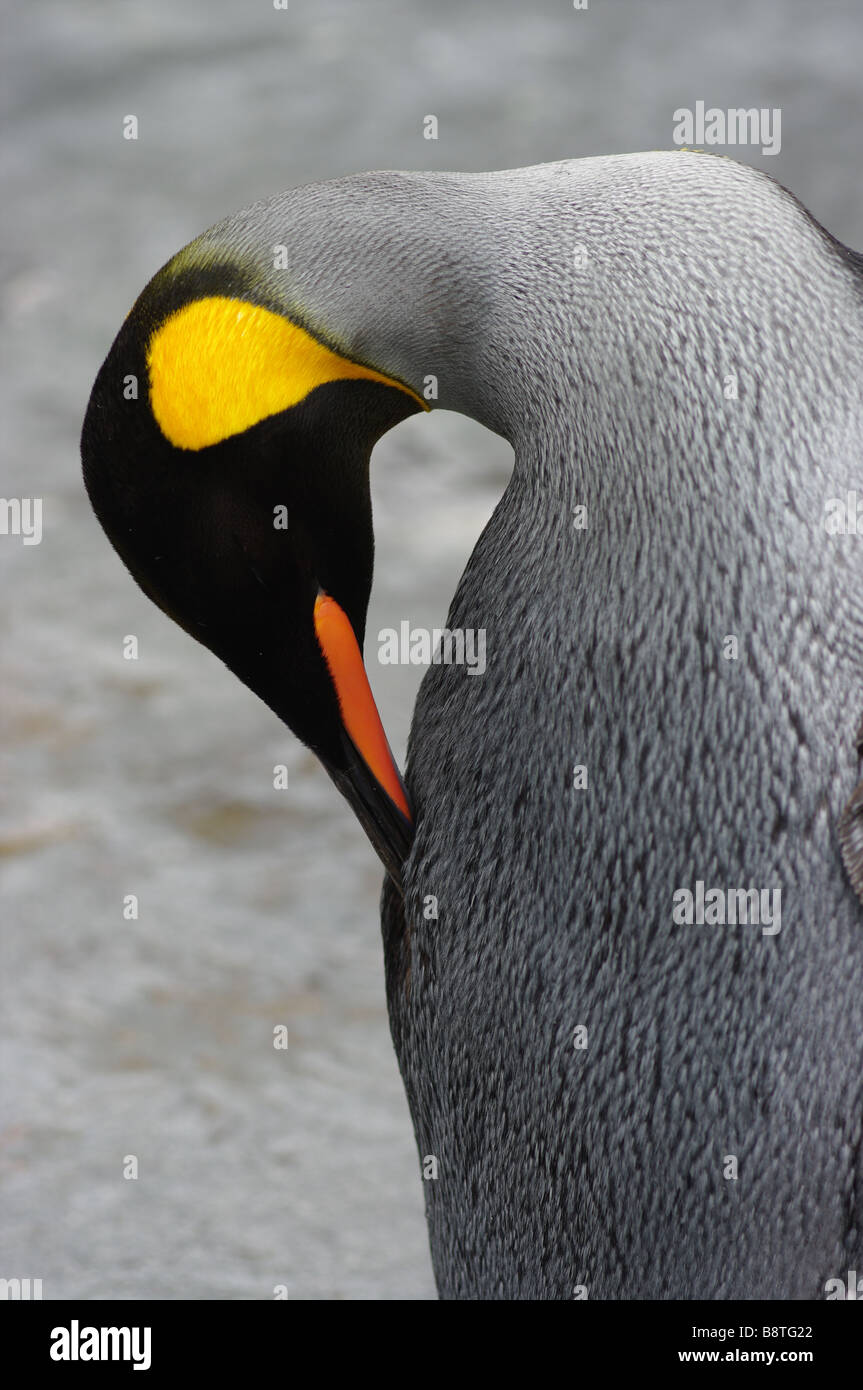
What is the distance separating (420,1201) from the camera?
206 centimetres

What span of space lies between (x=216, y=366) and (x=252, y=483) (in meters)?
0.09

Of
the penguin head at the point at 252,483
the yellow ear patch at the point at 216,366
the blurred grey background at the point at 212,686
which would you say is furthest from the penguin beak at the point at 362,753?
the blurred grey background at the point at 212,686

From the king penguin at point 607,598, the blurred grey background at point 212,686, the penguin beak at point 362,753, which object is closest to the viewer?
the king penguin at point 607,598

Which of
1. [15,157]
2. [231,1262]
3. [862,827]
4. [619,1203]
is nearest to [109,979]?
[231,1262]

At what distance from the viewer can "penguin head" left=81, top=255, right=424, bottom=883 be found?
3.39 feet

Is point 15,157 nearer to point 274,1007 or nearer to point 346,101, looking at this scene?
point 346,101

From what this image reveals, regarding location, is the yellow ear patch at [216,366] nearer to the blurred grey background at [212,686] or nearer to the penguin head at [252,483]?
the penguin head at [252,483]

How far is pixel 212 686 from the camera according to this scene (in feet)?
9.57

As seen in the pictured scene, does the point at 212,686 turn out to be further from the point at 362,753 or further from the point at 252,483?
the point at 252,483

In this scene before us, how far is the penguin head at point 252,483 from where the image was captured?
103 centimetres

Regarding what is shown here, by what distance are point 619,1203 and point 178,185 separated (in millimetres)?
3580

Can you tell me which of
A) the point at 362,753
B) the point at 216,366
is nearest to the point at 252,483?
the point at 216,366

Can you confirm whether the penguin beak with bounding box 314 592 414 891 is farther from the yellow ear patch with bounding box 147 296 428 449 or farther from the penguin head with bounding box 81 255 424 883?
the yellow ear patch with bounding box 147 296 428 449

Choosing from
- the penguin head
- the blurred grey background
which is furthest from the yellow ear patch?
the blurred grey background
